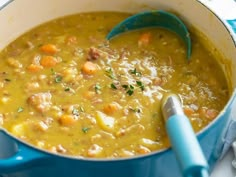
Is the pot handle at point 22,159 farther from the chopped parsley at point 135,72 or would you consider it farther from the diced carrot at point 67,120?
the chopped parsley at point 135,72

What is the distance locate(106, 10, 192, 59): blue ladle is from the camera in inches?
70.4

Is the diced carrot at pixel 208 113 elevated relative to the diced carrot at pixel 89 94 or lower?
lower

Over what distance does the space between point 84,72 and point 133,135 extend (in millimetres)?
309

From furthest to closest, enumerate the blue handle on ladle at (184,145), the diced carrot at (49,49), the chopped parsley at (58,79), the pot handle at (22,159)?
the diced carrot at (49,49) < the chopped parsley at (58,79) < the pot handle at (22,159) < the blue handle on ladle at (184,145)

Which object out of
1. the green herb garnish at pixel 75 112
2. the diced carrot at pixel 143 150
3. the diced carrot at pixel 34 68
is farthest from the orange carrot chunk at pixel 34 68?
the diced carrot at pixel 143 150

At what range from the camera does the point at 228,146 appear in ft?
4.86

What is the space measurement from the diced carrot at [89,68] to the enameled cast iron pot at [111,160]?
317 mm

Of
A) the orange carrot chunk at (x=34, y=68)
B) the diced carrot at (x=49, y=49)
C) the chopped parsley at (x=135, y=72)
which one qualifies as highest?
the diced carrot at (x=49, y=49)

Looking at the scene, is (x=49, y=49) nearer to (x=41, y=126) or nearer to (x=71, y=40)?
(x=71, y=40)

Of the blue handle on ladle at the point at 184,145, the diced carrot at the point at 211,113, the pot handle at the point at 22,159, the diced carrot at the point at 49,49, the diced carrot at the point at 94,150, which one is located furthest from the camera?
the diced carrot at the point at 49,49

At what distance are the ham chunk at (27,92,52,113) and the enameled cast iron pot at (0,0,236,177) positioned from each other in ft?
0.71

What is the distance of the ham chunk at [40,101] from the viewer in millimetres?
1530

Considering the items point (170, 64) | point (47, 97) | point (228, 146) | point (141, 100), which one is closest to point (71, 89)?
point (47, 97)

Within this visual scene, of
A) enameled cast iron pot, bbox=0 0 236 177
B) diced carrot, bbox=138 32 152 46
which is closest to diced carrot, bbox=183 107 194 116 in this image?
enameled cast iron pot, bbox=0 0 236 177
